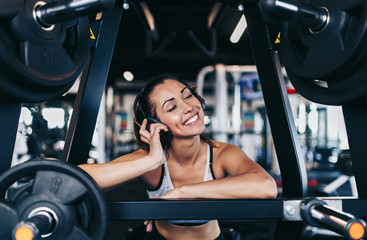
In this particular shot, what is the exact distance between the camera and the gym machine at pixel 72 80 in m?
0.72

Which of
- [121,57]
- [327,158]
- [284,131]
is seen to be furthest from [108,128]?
[284,131]

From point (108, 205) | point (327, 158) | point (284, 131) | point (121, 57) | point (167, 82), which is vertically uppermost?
point (121, 57)

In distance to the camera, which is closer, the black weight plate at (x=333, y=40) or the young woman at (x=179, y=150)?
the black weight plate at (x=333, y=40)

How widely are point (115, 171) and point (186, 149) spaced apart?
57cm

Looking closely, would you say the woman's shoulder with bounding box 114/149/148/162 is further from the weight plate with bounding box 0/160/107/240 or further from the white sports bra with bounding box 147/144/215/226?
the weight plate with bounding box 0/160/107/240

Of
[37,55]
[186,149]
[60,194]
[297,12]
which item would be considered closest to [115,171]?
[60,194]

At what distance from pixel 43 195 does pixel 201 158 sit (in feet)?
3.06

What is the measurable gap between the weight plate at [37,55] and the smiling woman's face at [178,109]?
59 centimetres

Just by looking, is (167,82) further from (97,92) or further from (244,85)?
(244,85)

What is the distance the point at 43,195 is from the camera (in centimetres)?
73

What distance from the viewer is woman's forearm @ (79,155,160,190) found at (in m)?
1.02

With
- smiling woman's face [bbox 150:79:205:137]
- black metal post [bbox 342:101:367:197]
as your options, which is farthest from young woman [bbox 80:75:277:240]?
black metal post [bbox 342:101:367:197]

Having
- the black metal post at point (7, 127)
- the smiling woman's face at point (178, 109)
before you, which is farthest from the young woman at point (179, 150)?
the black metal post at point (7, 127)

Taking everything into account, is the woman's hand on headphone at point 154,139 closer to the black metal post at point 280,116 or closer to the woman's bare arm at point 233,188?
the woman's bare arm at point 233,188
